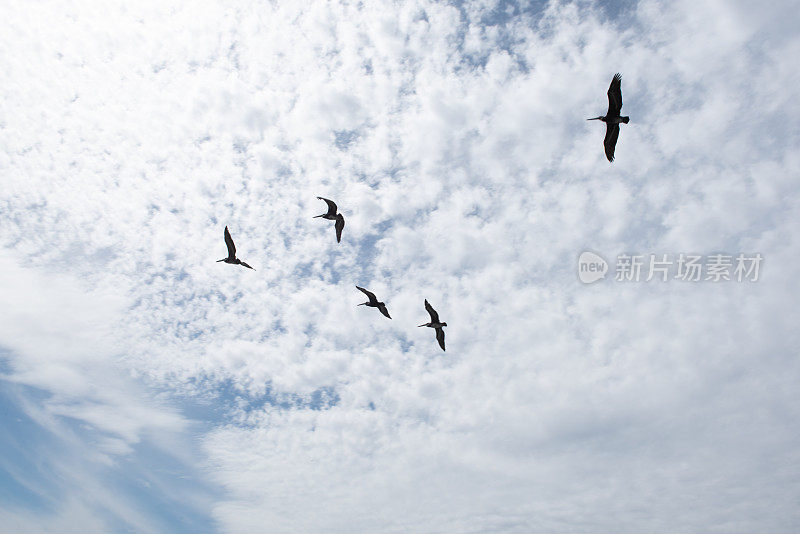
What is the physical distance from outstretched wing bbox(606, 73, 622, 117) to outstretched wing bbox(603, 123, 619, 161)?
609 millimetres

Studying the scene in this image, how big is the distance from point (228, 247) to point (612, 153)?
21516 millimetres

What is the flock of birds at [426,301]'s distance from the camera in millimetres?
22562

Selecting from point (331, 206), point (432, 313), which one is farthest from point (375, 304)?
point (331, 206)

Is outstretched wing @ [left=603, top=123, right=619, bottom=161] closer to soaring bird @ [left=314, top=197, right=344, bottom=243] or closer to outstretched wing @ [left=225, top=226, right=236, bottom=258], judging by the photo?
soaring bird @ [left=314, top=197, right=344, bottom=243]

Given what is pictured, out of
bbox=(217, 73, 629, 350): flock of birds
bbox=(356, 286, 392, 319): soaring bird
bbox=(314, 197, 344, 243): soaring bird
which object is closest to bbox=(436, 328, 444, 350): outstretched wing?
bbox=(217, 73, 629, 350): flock of birds

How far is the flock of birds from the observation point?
2256 cm

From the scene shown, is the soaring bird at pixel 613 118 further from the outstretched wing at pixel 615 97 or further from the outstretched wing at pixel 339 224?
the outstretched wing at pixel 339 224

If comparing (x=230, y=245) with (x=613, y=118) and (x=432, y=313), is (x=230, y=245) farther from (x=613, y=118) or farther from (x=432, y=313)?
(x=613, y=118)

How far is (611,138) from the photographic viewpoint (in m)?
23.8

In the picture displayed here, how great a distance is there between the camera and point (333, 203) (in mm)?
28875

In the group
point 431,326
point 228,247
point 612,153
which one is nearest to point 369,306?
point 431,326

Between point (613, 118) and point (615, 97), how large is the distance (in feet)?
3.62

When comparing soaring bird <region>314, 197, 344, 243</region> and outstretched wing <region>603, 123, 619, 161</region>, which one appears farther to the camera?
soaring bird <region>314, 197, 344, 243</region>

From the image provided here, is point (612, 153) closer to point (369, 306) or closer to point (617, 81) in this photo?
point (617, 81)
